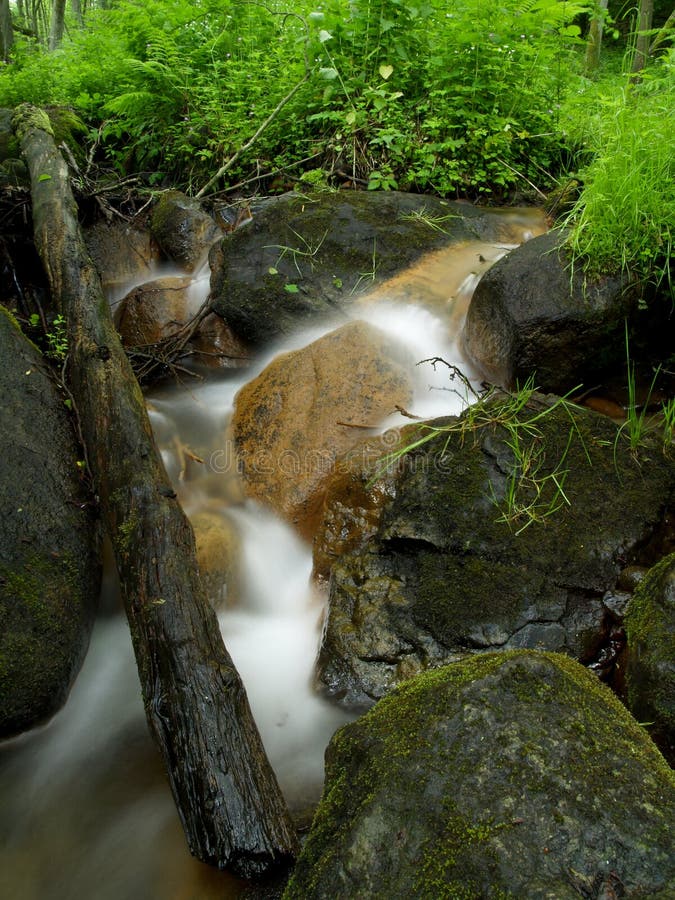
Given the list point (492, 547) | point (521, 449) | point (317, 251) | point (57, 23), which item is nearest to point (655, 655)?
point (492, 547)

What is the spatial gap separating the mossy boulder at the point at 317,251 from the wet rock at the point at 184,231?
57cm

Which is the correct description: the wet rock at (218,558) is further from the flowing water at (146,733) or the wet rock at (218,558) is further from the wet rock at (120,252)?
the wet rock at (120,252)

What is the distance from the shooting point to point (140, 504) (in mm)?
2930

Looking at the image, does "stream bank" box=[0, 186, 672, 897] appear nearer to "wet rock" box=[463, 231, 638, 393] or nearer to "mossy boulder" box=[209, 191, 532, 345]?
"mossy boulder" box=[209, 191, 532, 345]

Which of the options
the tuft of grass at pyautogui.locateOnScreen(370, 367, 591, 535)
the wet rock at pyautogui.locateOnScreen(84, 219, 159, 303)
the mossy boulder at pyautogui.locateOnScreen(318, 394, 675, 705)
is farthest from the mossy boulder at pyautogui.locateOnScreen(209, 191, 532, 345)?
the mossy boulder at pyautogui.locateOnScreen(318, 394, 675, 705)

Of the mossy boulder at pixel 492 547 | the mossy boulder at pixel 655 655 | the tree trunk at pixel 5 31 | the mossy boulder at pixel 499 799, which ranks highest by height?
the tree trunk at pixel 5 31

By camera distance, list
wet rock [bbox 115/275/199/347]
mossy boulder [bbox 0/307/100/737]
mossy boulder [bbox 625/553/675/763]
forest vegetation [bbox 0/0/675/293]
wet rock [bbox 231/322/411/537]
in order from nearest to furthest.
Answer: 1. mossy boulder [bbox 625/553/675/763]
2. mossy boulder [bbox 0/307/100/737]
3. wet rock [bbox 231/322/411/537]
4. wet rock [bbox 115/275/199/347]
5. forest vegetation [bbox 0/0/675/293]

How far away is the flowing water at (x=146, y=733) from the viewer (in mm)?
2299

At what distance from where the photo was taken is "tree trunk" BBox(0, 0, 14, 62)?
10.6 meters

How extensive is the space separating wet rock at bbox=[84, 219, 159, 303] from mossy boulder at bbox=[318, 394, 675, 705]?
3997 mm

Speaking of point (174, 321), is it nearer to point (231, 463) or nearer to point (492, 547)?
point (231, 463)

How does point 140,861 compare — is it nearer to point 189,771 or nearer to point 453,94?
point 189,771

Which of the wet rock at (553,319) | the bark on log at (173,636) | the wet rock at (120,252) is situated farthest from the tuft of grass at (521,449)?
the wet rock at (120,252)

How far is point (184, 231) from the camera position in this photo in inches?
235
